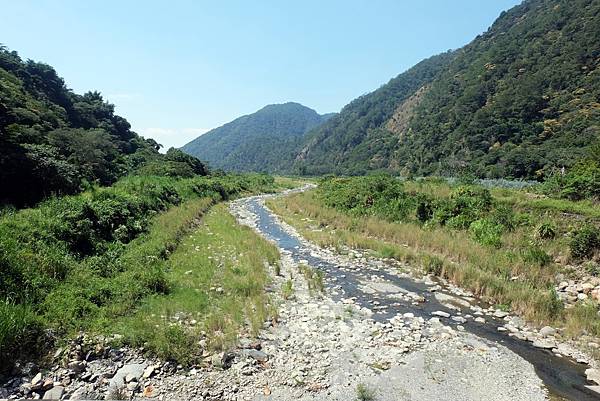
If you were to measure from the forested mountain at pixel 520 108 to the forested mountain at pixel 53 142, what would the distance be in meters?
56.8

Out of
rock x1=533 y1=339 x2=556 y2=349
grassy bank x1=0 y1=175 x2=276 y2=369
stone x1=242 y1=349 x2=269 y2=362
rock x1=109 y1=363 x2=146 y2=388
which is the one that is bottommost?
rock x1=533 y1=339 x2=556 y2=349

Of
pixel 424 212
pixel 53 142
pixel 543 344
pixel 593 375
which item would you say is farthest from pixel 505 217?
pixel 53 142

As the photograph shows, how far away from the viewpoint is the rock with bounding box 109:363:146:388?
28.3 ft

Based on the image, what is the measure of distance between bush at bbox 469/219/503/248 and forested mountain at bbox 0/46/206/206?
25591mm

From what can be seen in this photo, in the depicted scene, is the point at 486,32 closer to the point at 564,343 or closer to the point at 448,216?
the point at 448,216

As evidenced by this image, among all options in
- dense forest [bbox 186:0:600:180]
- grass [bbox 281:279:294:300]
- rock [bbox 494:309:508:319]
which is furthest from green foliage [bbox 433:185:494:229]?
dense forest [bbox 186:0:600:180]

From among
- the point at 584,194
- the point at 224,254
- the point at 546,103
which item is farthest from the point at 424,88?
the point at 224,254

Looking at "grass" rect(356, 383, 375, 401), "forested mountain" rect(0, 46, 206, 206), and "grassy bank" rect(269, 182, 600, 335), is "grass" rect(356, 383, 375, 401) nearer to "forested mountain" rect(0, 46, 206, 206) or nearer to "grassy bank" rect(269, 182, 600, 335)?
"grassy bank" rect(269, 182, 600, 335)

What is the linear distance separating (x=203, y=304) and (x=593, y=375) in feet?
38.6

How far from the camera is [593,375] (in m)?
9.66

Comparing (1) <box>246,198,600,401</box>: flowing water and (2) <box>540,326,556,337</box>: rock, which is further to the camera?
(2) <box>540,326,556,337</box>: rock

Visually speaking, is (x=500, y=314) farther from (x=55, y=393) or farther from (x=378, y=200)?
(x=378, y=200)

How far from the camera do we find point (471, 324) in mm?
12977

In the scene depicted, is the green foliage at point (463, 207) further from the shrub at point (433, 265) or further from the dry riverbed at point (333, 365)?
the dry riverbed at point (333, 365)
